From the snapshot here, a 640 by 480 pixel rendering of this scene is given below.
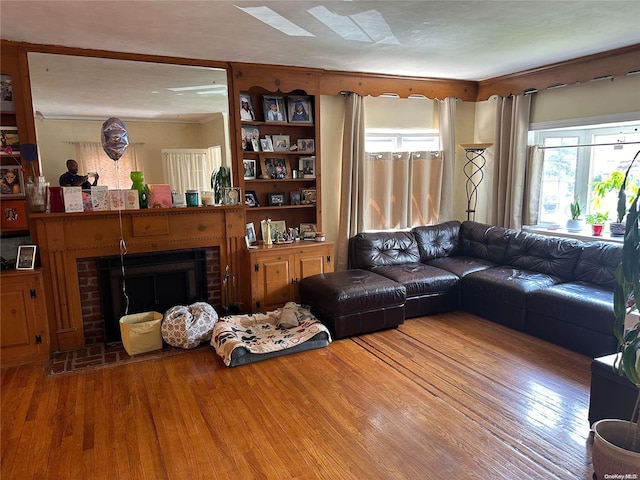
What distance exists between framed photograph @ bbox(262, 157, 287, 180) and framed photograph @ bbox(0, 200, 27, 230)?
2124 mm

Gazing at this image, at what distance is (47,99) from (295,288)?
273cm

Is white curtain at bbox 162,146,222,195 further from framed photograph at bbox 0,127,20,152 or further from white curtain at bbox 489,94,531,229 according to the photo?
white curtain at bbox 489,94,531,229

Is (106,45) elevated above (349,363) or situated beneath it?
elevated above

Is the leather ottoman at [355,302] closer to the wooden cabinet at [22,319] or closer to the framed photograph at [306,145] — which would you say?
the framed photograph at [306,145]

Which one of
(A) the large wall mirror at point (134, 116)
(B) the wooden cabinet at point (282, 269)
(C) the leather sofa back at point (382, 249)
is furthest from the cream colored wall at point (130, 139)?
(C) the leather sofa back at point (382, 249)

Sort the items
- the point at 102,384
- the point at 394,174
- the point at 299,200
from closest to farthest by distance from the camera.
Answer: the point at 102,384 → the point at 299,200 → the point at 394,174

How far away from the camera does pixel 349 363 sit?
132 inches

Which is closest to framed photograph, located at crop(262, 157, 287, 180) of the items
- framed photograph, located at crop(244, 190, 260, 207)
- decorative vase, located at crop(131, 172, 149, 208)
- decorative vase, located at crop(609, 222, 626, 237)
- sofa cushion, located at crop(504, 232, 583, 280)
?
framed photograph, located at crop(244, 190, 260, 207)

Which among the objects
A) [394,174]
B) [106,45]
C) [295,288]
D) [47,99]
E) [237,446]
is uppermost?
[106,45]

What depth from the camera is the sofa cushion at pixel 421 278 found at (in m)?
4.24

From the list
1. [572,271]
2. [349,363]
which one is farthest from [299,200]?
[572,271]

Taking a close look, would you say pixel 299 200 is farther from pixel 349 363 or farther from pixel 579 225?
pixel 579 225

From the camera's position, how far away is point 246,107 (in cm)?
435

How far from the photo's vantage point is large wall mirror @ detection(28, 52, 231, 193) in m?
3.54
